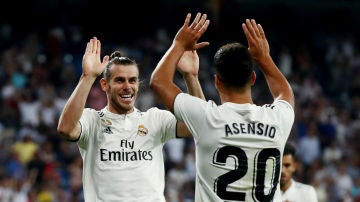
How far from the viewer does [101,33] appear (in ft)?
67.8

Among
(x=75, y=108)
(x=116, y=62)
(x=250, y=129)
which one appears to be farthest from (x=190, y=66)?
(x=116, y=62)

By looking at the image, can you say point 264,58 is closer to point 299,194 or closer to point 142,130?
point 142,130

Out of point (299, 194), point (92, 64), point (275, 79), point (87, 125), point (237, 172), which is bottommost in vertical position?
point (299, 194)

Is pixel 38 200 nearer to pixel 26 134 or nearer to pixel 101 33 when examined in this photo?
pixel 26 134

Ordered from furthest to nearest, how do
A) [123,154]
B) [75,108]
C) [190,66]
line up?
[123,154] → [75,108] → [190,66]

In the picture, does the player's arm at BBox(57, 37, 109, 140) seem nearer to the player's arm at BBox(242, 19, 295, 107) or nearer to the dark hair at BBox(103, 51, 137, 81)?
the dark hair at BBox(103, 51, 137, 81)

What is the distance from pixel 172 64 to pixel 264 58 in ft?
2.20

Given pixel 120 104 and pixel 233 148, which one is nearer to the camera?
pixel 233 148

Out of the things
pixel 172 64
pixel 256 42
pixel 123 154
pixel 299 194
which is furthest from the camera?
pixel 299 194

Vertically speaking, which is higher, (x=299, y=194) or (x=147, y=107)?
(x=147, y=107)

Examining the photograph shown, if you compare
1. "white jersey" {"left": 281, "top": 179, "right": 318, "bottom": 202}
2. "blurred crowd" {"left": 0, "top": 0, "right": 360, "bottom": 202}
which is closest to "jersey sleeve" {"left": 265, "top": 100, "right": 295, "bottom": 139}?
"white jersey" {"left": 281, "top": 179, "right": 318, "bottom": 202}

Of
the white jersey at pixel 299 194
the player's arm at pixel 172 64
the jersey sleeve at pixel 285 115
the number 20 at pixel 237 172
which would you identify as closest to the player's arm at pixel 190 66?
the player's arm at pixel 172 64

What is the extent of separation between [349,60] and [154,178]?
619 inches

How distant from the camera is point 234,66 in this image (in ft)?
17.6
